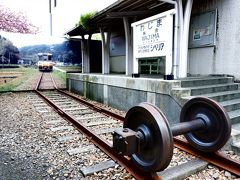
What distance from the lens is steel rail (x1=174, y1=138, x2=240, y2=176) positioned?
2965 millimetres

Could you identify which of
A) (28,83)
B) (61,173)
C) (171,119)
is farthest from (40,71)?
(61,173)

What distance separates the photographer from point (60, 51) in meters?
13.1

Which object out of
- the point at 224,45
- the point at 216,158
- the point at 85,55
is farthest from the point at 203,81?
the point at 85,55

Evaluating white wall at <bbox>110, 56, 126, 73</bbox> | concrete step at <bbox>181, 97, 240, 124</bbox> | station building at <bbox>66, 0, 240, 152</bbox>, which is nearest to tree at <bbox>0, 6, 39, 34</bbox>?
white wall at <bbox>110, 56, 126, 73</bbox>

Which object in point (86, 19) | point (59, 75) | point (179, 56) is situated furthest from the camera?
point (59, 75)

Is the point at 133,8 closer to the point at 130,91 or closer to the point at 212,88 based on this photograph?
the point at 130,91

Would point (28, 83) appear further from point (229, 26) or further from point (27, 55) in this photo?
point (229, 26)

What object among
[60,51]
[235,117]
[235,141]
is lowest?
[235,141]

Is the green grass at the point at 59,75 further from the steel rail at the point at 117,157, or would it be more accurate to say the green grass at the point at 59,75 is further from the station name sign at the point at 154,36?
the steel rail at the point at 117,157

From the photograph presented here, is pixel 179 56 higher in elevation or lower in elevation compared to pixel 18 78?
higher

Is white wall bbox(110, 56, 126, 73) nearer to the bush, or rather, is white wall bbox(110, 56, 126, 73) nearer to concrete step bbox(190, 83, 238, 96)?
the bush

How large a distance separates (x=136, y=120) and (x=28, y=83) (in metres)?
11.6

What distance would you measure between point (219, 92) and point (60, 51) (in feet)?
31.9

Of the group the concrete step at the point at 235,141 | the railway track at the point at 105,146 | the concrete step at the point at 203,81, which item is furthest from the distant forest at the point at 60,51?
the concrete step at the point at 235,141
